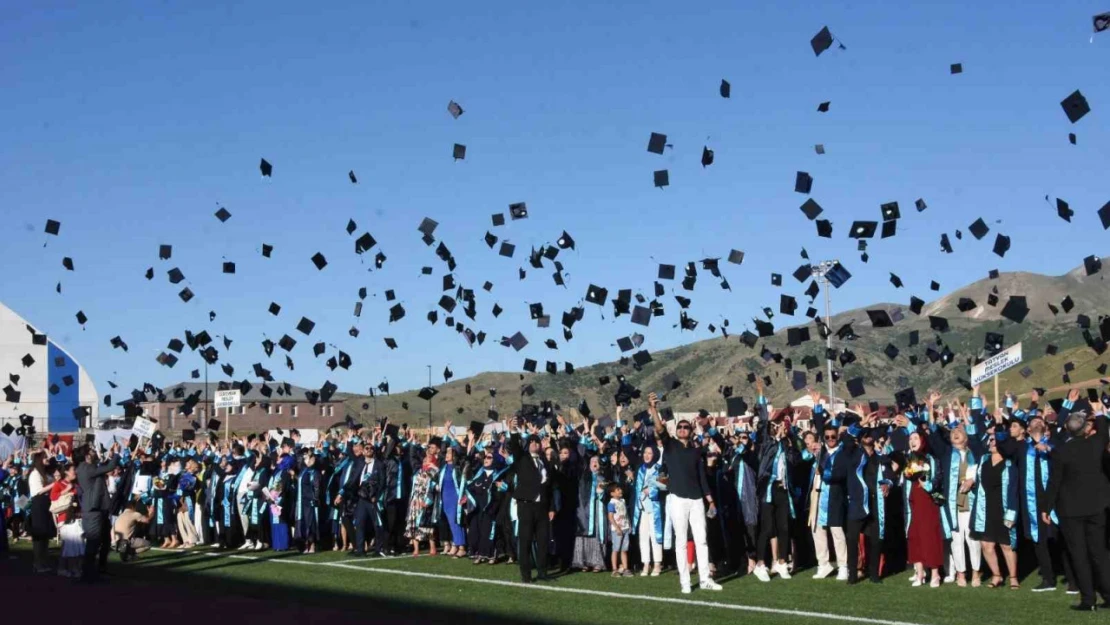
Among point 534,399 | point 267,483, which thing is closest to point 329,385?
point 267,483

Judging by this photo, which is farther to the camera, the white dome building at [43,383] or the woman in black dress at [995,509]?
the white dome building at [43,383]

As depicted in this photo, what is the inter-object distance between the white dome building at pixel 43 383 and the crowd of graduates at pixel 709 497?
53094 mm

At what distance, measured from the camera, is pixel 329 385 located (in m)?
26.5

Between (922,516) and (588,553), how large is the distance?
4708 mm

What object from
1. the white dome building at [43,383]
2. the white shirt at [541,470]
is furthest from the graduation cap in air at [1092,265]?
the white dome building at [43,383]

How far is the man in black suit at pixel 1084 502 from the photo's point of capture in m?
12.1

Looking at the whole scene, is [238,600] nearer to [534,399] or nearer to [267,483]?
[267,483]

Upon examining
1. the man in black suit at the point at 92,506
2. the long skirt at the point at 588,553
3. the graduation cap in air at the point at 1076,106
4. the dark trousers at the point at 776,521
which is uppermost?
the graduation cap in air at the point at 1076,106

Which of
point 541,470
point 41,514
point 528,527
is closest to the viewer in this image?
point 528,527

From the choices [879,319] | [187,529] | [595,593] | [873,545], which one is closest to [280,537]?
[187,529]

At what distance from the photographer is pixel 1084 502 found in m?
12.2

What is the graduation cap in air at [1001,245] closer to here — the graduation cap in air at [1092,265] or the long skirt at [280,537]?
the graduation cap in air at [1092,265]

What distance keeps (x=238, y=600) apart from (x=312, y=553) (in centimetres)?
673

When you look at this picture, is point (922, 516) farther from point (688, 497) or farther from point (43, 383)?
point (43, 383)
